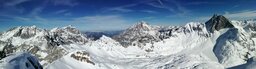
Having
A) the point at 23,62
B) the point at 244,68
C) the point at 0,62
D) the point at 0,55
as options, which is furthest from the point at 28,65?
the point at 244,68

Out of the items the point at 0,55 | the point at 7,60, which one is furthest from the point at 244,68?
the point at 0,55

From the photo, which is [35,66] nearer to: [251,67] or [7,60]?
[7,60]

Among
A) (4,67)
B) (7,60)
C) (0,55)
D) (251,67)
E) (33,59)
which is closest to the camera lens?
(251,67)

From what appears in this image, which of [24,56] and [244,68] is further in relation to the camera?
[24,56]

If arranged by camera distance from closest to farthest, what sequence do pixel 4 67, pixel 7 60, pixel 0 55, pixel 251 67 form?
pixel 251 67 < pixel 4 67 < pixel 7 60 < pixel 0 55

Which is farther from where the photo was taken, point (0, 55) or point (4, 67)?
point (0, 55)

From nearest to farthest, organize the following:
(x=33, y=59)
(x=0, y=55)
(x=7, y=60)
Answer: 1. (x=7, y=60)
2. (x=33, y=59)
3. (x=0, y=55)

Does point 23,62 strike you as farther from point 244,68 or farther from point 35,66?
point 244,68

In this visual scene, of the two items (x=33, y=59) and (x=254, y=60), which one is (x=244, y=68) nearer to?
(x=254, y=60)
